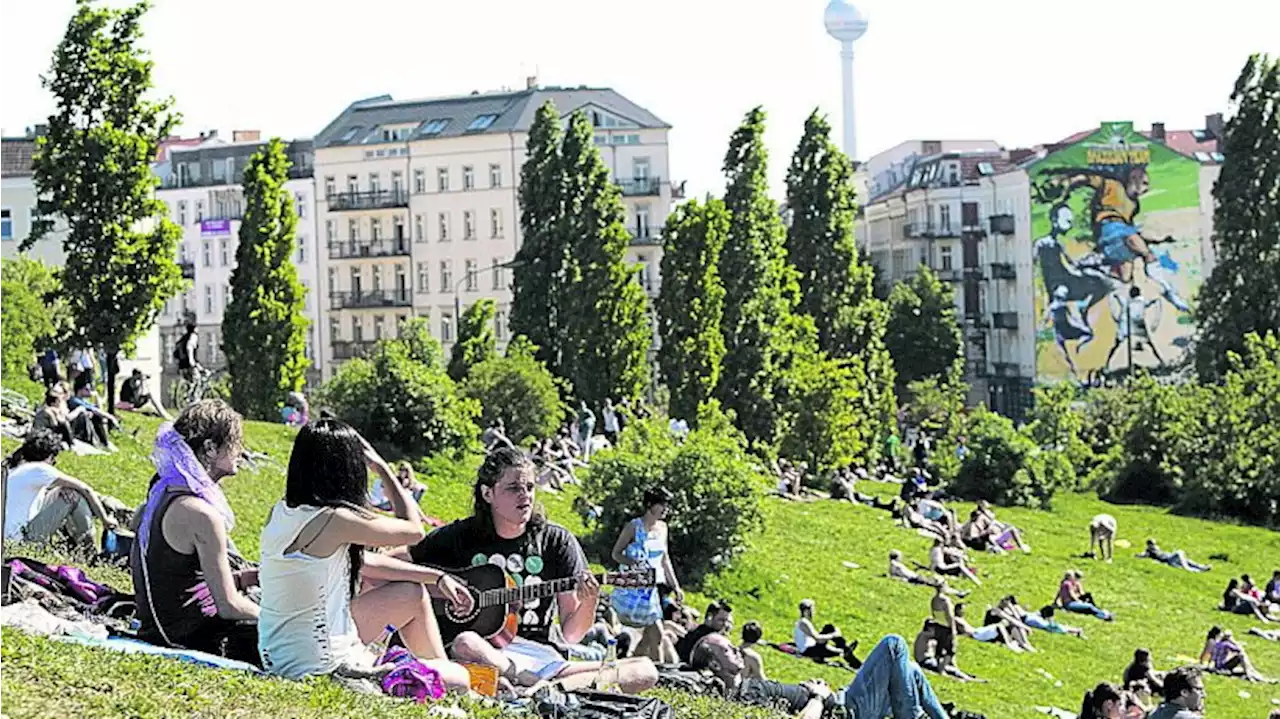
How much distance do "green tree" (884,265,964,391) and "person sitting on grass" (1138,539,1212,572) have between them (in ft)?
183

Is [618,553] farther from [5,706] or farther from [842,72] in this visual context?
[842,72]

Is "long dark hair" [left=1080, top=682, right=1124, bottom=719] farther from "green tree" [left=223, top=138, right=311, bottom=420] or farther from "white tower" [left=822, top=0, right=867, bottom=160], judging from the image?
"white tower" [left=822, top=0, right=867, bottom=160]

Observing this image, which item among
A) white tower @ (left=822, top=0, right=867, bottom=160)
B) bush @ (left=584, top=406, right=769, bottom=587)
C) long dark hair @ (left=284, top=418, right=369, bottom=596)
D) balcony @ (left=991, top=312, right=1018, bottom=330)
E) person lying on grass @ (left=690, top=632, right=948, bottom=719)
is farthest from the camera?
white tower @ (left=822, top=0, right=867, bottom=160)

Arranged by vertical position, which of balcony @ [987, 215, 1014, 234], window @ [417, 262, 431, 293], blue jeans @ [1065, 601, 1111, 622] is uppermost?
balcony @ [987, 215, 1014, 234]

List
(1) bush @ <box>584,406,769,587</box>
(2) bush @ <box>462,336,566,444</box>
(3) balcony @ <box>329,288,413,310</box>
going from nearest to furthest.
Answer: (1) bush @ <box>584,406,769,587</box>, (2) bush @ <box>462,336,566,444</box>, (3) balcony @ <box>329,288,413,310</box>

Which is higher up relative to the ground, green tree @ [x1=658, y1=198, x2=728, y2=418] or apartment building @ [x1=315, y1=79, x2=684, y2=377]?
apartment building @ [x1=315, y1=79, x2=684, y2=377]

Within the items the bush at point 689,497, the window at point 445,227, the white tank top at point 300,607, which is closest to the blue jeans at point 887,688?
the white tank top at point 300,607

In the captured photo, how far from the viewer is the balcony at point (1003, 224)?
104688 mm

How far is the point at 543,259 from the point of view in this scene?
59.9 meters

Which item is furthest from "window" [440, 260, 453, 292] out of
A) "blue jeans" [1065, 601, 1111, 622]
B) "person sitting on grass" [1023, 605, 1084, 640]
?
"person sitting on grass" [1023, 605, 1084, 640]

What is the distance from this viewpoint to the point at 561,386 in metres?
53.3

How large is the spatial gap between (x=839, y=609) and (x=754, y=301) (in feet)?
87.1

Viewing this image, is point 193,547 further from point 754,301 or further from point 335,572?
point 754,301

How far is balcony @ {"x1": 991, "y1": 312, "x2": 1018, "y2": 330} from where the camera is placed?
106 meters
